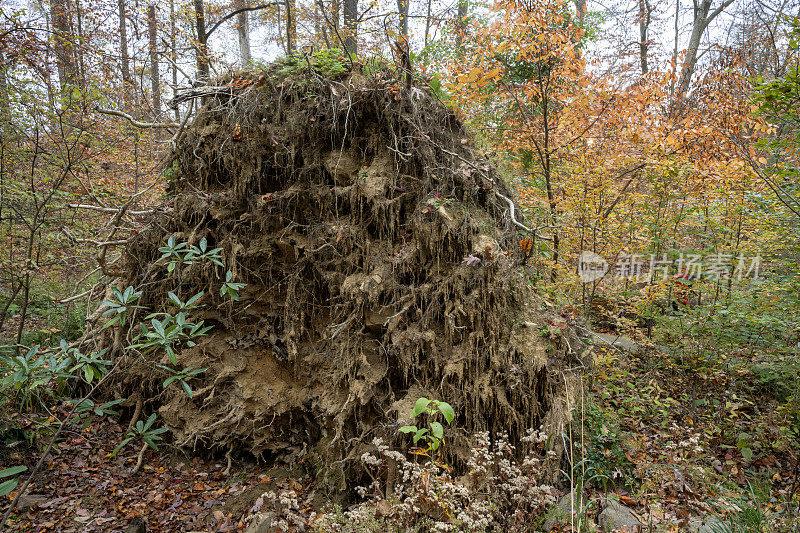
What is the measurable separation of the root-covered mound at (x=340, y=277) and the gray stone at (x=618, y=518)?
0.90m

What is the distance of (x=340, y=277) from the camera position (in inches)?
163

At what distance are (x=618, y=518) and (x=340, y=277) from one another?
138 inches

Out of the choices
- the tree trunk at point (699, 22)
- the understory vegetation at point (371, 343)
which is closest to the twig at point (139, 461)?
the understory vegetation at point (371, 343)

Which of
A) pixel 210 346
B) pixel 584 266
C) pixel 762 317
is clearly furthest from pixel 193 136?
pixel 762 317

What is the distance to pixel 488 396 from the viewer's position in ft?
11.5

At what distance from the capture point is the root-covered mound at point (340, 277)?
3.60 metres

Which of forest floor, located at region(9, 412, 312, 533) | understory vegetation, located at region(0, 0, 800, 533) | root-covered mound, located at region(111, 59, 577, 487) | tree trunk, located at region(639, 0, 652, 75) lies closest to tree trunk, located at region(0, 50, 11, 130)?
understory vegetation, located at region(0, 0, 800, 533)

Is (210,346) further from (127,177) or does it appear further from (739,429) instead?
(127,177)

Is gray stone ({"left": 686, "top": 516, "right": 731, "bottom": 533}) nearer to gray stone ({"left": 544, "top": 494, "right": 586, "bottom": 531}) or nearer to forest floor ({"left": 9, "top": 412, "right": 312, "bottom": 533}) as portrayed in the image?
gray stone ({"left": 544, "top": 494, "right": 586, "bottom": 531})

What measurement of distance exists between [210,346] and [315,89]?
3.23 metres

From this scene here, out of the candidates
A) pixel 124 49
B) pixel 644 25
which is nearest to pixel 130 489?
pixel 124 49

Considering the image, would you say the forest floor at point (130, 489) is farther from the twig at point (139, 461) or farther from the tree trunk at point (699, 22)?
the tree trunk at point (699, 22)

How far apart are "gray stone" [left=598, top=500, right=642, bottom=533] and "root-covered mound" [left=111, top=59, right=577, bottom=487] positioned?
902 millimetres

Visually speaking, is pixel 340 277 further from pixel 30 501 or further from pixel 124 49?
pixel 124 49
